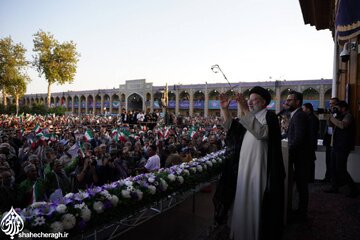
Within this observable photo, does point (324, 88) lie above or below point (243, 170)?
above

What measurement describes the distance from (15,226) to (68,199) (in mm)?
673

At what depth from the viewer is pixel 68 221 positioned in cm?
296

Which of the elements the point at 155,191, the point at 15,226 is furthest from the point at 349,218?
the point at 15,226

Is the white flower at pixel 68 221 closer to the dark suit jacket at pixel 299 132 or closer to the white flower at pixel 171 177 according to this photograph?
the white flower at pixel 171 177

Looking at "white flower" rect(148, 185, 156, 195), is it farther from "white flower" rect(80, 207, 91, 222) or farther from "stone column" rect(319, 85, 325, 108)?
"stone column" rect(319, 85, 325, 108)

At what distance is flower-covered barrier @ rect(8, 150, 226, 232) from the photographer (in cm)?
286

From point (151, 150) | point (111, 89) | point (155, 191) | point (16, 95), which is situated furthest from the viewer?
point (111, 89)

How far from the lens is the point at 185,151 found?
364 inches

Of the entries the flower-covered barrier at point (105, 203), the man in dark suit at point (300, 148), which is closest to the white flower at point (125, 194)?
the flower-covered barrier at point (105, 203)

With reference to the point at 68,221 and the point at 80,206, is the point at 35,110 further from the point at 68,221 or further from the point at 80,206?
the point at 68,221

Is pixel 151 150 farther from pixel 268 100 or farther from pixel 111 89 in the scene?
pixel 111 89
